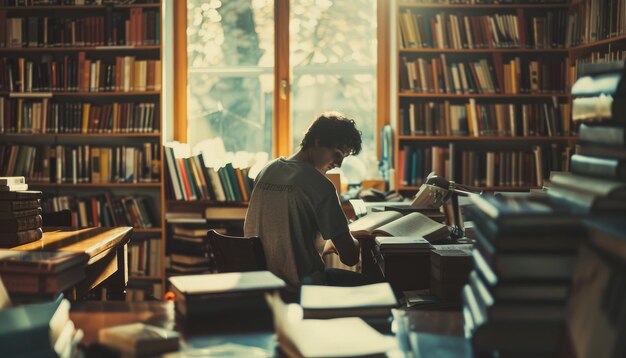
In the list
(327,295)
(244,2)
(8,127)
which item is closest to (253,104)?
(244,2)

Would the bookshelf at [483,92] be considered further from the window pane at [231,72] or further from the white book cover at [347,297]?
the white book cover at [347,297]

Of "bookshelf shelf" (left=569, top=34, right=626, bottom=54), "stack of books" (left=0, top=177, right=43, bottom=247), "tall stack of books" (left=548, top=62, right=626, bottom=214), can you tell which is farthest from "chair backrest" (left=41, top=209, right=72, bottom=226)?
"bookshelf shelf" (left=569, top=34, right=626, bottom=54)

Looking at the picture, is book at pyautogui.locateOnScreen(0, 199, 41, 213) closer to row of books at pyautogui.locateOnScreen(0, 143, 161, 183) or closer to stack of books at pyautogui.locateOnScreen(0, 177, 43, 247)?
stack of books at pyautogui.locateOnScreen(0, 177, 43, 247)

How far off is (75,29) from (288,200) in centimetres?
292

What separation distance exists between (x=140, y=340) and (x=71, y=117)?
426 centimetres

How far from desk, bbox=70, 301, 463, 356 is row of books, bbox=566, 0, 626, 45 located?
136 inches

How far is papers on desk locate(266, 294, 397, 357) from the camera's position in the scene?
1.17 m

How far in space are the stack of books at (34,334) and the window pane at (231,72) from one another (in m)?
4.12

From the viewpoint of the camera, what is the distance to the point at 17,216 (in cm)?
249

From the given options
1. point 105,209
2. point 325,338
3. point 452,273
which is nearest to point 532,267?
point 325,338

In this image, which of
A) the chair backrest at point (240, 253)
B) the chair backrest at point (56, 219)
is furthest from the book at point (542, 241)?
the chair backrest at point (56, 219)

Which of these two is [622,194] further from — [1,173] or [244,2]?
[1,173]

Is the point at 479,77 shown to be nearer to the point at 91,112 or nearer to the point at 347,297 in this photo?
the point at 91,112

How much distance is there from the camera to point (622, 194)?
1096 mm
